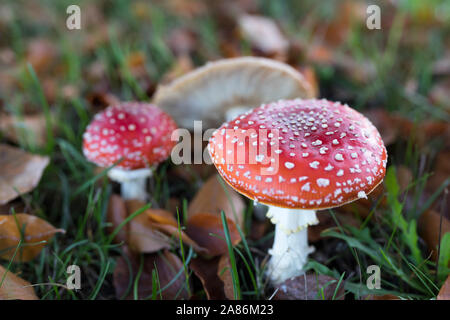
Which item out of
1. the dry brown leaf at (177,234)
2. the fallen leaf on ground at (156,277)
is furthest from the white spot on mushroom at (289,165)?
the fallen leaf on ground at (156,277)

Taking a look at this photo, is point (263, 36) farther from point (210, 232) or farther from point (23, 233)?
point (23, 233)

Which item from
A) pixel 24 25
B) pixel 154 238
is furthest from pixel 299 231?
pixel 24 25

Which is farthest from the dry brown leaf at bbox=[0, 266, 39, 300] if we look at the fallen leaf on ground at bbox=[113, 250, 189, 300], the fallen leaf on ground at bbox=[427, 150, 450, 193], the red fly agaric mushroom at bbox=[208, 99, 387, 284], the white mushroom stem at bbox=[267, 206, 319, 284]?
the fallen leaf on ground at bbox=[427, 150, 450, 193]

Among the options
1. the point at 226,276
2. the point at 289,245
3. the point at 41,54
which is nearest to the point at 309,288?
the point at 289,245

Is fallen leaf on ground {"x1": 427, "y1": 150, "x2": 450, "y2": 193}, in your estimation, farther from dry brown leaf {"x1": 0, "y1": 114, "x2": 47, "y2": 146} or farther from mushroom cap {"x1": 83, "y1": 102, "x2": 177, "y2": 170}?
dry brown leaf {"x1": 0, "y1": 114, "x2": 47, "y2": 146}

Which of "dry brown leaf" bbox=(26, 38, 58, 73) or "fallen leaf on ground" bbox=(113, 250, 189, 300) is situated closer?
"fallen leaf on ground" bbox=(113, 250, 189, 300)

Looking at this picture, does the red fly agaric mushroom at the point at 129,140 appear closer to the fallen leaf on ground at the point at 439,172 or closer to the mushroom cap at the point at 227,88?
the mushroom cap at the point at 227,88
